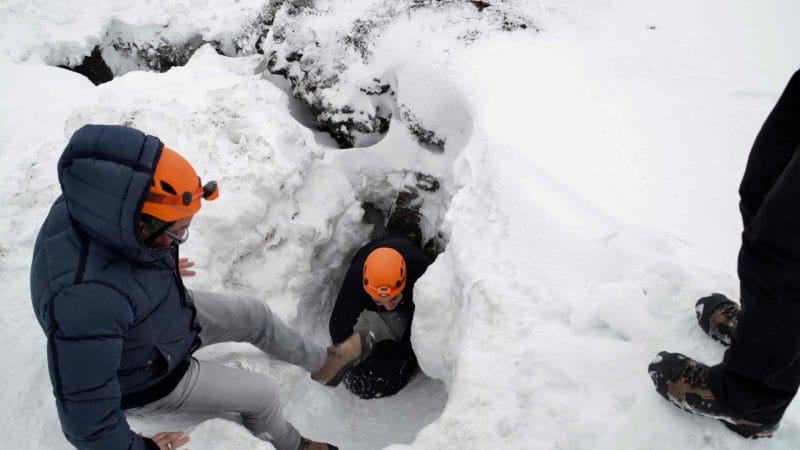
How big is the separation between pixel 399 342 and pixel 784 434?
12.0 feet

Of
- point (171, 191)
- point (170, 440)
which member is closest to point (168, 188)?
point (171, 191)

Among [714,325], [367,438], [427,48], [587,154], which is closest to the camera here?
[714,325]

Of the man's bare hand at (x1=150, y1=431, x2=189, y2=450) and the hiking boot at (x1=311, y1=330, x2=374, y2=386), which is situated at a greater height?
the man's bare hand at (x1=150, y1=431, x2=189, y2=450)

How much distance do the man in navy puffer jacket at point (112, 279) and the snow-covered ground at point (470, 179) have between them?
0.66 metres

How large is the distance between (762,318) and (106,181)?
246 centimetres

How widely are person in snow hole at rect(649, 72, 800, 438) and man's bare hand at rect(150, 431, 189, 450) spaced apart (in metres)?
2.30

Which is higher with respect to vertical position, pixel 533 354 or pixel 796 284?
pixel 796 284

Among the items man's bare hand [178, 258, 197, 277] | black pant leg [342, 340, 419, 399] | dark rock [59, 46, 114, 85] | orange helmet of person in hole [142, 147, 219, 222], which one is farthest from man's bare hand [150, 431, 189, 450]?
dark rock [59, 46, 114, 85]

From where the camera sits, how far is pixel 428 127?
555 centimetres

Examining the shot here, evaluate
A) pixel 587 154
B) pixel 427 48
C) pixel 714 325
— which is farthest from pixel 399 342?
pixel 714 325

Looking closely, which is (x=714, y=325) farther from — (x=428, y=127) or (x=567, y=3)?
(x=567, y=3)

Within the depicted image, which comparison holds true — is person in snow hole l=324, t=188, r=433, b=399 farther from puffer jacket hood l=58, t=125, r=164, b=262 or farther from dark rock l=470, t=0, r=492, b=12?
puffer jacket hood l=58, t=125, r=164, b=262

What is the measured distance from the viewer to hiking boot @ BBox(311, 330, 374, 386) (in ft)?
13.0

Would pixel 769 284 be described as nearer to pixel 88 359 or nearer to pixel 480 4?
pixel 88 359
